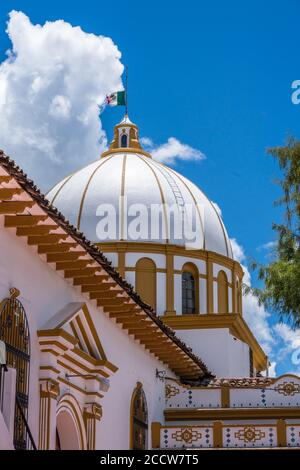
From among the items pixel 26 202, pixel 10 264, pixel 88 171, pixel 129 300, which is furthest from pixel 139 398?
pixel 88 171

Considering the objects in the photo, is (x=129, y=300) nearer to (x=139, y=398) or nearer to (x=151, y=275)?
(x=139, y=398)

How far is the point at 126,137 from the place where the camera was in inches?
1410

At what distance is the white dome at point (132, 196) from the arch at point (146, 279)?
0.70 m

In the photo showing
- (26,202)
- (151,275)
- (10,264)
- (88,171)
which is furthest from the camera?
(88,171)

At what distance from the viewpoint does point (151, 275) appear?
99.8ft

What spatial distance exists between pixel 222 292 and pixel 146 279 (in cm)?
285

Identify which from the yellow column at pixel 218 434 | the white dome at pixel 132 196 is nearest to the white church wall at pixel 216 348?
the white dome at pixel 132 196

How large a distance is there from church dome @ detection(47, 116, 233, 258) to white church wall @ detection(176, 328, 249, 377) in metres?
3.11

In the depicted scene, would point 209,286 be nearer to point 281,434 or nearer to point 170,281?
point 170,281

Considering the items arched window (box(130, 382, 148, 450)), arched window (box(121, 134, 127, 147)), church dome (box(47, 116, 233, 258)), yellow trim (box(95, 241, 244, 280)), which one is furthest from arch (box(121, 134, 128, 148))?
arched window (box(130, 382, 148, 450))

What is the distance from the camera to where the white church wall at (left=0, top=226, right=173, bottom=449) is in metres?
14.2

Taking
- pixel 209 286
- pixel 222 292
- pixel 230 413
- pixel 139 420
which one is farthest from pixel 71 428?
pixel 222 292

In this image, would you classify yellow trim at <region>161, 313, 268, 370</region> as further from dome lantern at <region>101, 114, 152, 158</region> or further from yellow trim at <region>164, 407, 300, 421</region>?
dome lantern at <region>101, 114, 152, 158</region>
